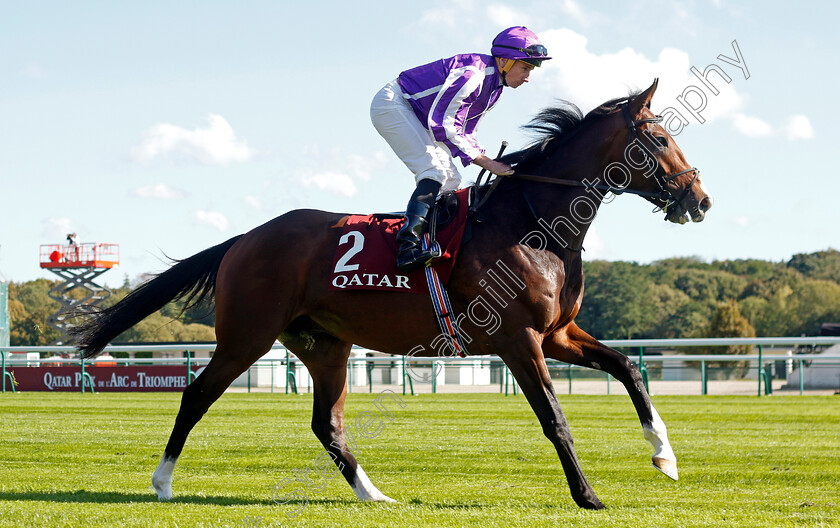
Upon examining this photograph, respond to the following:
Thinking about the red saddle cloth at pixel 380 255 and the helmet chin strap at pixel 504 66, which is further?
the helmet chin strap at pixel 504 66

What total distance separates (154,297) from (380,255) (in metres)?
1.83

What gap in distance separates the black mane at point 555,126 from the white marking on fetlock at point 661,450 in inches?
64.3

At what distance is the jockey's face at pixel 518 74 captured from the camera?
5.29 m

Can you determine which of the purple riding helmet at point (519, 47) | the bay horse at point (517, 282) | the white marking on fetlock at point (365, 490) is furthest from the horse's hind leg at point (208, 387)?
the purple riding helmet at point (519, 47)

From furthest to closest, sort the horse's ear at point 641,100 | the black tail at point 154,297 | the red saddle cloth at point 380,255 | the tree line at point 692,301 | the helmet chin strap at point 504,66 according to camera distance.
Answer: the tree line at point 692,301 < the black tail at point 154,297 < the horse's ear at point 641,100 < the helmet chin strap at point 504,66 < the red saddle cloth at point 380,255

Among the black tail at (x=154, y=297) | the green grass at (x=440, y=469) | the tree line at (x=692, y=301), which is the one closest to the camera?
the green grass at (x=440, y=469)

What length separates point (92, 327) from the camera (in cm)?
620

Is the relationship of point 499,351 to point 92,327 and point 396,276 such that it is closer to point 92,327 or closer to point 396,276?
point 396,276

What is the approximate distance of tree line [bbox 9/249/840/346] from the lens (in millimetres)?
49750

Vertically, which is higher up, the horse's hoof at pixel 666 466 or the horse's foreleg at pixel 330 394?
the horse's foreleg at pixel 330 394

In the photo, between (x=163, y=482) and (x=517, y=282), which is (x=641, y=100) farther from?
(x=163, y=482)

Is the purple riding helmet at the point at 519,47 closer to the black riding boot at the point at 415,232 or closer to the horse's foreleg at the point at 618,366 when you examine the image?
the black riding boot at the point at 415,232

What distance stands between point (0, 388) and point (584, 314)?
5088cm

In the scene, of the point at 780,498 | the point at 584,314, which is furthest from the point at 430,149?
the point at 584,314
